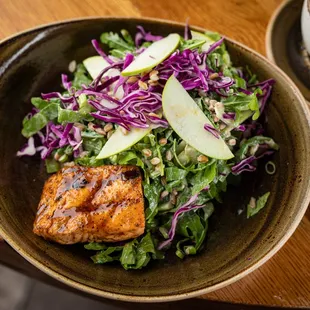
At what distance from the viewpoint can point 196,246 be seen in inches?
82.6

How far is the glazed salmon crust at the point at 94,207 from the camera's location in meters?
1.91

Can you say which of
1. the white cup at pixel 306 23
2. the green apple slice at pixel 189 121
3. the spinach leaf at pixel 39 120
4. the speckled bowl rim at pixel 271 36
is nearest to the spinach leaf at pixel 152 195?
the green apple slice at pixel 189 121

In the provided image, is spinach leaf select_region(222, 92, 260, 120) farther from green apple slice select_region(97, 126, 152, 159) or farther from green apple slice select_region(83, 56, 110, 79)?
green apple slice select_region(83, 56, 110, 79)

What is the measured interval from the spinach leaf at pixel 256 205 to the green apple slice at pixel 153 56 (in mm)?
789

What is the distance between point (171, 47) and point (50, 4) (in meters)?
1.05

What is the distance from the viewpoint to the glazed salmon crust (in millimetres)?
1905

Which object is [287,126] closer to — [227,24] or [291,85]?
[291,85]

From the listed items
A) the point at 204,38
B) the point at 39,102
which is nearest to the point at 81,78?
the point at 39,102

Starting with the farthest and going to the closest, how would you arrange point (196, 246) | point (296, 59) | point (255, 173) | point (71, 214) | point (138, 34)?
point (296, 59) < point (138, 34) < point (255, 173) < point (196, 246) < point (71, 214)

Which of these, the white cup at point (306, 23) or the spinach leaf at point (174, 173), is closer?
the spinach leaf at point (174, 173)

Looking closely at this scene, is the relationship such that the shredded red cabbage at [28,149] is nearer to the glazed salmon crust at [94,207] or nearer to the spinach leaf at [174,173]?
the glazed salmon crust at [94,207]

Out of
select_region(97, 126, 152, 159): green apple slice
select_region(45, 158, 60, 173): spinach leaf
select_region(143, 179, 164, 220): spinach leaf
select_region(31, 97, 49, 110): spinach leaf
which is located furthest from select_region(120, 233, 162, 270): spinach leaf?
select_region(31, 97, 49, 110): spinach leaf

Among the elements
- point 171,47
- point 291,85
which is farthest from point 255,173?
point 171,47

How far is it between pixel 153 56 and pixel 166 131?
377 millimetres
